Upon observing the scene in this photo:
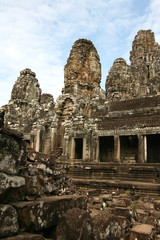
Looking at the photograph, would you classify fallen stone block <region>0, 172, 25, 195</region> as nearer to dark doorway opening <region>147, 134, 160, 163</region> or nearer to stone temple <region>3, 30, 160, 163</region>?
stone temple <region>3, 30, 160, 163</region>

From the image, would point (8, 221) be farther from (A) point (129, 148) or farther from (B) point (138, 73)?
(B) point (138, 73)

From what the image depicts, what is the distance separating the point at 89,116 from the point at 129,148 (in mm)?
3792

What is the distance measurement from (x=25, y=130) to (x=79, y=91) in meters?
9.53

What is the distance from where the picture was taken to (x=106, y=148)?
16.9 m

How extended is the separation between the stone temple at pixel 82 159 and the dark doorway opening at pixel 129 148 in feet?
0.23

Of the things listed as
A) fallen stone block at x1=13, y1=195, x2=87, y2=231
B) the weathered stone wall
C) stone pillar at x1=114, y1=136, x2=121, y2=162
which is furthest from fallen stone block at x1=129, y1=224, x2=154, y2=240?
the weathered stone wall

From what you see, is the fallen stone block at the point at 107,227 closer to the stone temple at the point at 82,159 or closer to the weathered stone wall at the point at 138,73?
the stone temple at the point at 82,159

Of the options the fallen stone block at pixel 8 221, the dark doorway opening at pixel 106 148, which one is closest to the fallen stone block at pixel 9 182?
the fallen stone block at pixel 8 221

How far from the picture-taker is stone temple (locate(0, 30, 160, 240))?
8.20 ft

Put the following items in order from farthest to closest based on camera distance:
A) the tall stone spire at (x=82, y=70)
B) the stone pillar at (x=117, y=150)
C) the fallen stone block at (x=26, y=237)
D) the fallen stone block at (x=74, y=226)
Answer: the tall stone spire at (x=82, y=70) → the stone pillar at (x=117, y=150) → the fallen stone block at (x=74, y=226) → the fallen stone block at (x=26, y=237)

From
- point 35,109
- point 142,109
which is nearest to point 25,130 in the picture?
point 35,109

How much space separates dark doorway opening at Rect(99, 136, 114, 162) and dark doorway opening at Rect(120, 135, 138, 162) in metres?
0.96

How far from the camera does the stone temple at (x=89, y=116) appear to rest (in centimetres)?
1383

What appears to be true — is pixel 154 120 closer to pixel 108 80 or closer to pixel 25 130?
pixel 25 130
